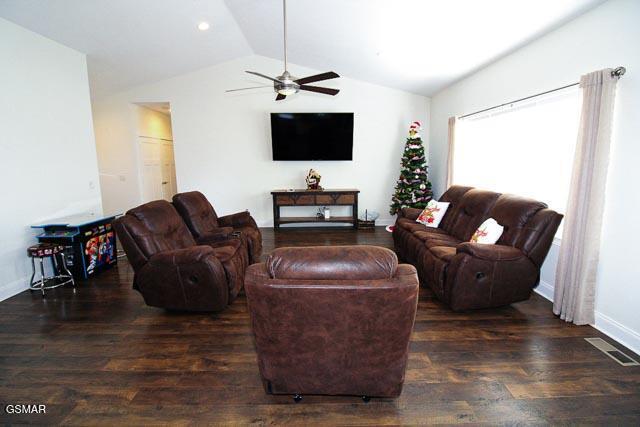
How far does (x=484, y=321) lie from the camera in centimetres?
277

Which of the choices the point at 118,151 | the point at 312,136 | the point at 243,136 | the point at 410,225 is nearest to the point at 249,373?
the point at 410,225

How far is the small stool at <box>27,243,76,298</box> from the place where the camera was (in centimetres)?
336

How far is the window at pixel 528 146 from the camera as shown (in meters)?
3.14

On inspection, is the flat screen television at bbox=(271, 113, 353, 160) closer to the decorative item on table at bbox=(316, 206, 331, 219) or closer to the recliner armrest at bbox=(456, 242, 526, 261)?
the decorative item on table at bbox=(316, 206, 331, 219)

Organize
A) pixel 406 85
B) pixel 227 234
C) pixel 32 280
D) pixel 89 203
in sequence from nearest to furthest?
pixel 32 280 → pixel 227 234 → pixel 89 203 → pixel 406 85

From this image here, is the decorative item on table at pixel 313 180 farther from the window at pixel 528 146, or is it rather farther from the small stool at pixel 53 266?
the small stool at pixel 53 266

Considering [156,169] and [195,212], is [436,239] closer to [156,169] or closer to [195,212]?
[195,212]

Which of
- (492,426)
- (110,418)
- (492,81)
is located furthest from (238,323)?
(492,81)

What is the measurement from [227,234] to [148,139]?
14.5 feet

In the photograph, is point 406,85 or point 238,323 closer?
point 238,323

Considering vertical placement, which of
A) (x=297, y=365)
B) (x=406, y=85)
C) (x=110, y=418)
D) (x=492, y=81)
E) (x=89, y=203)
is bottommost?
(x=110, y=418)

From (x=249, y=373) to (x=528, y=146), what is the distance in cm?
378

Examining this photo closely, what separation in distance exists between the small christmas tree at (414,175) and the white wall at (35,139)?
17.1 ft

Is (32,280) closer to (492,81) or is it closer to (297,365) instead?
(297,365)
